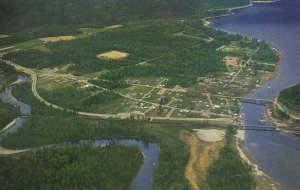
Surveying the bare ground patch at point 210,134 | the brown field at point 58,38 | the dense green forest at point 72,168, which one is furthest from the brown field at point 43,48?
the dense green forest at point 72,168

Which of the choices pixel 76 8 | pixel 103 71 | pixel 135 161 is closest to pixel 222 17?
pixel 76 8

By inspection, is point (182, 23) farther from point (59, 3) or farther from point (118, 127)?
point (118, 127)

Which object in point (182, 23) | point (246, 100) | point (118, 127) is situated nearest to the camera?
point (118, 127)

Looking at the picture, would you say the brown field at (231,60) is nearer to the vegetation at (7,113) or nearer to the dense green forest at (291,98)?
the dense green forest at (291,98)

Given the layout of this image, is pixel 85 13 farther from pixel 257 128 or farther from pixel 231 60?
pixel 257 128

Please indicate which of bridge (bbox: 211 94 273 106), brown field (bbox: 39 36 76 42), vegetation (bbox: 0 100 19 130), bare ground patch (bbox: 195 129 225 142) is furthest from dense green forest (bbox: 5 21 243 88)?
bare ground patch (bbox: 195 129 225 142)

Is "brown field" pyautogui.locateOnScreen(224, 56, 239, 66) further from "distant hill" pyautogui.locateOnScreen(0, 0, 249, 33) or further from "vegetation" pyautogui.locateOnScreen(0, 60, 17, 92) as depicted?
"distant hill" pyautogui.locateOnScreen(0, 0, 249, 33)

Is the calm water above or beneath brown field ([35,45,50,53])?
beneath
